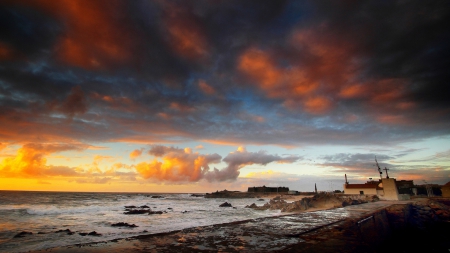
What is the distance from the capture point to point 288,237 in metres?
6.03

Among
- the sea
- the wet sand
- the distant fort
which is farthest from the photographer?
the distant fort

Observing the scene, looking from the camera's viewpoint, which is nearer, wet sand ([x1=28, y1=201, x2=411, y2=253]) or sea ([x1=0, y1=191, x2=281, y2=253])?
wet sand ([x1=28, y1=201, x2=411, y2=253])

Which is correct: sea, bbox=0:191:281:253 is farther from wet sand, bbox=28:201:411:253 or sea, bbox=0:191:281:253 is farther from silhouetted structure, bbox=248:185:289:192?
silhouetted structure, bbox=248:185:289:192

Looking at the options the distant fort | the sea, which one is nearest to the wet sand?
the sea

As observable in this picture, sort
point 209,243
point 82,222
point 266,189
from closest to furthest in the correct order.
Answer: point 209,243 → point 82,222 → point 266,189

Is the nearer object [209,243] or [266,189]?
[209,243]

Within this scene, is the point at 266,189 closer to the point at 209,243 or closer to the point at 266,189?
the point at 266,189

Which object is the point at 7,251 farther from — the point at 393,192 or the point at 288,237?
the point at 393,192

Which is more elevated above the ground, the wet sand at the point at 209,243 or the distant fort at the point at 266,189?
the wet sand at the point at 209,243

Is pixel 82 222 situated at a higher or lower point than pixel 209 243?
lower

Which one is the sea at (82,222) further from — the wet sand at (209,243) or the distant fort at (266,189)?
the distant fort at (266,189)

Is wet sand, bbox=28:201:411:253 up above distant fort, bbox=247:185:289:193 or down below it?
above

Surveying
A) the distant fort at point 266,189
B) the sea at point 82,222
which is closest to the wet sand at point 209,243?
the sea at point 82,222

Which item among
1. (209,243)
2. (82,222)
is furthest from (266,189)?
(209,243)
